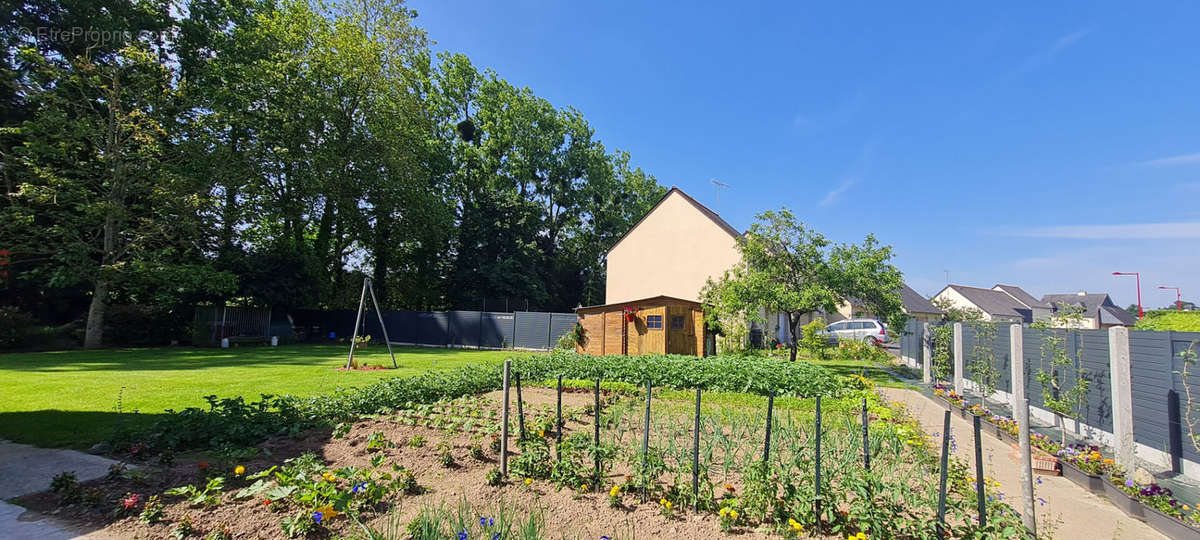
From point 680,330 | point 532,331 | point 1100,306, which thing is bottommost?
point 532,331

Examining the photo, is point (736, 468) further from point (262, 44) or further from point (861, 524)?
point (262, 44)

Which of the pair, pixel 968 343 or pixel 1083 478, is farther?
pixel 968 343

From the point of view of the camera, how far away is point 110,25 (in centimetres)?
1934

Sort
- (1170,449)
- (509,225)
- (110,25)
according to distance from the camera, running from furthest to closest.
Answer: (509,225), (110,25), (1170,449)

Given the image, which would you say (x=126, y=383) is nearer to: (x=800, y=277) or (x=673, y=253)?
(x=800, y=277)

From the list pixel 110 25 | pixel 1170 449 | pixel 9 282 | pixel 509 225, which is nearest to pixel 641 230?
pixel 509 225

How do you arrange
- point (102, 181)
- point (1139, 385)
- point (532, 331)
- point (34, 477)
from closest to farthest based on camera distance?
point (34, 477) < point (1139, 385) < point (102, 181) < point (532, 331)

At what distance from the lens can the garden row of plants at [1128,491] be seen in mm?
3873

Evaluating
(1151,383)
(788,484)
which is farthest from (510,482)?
(1151,383)

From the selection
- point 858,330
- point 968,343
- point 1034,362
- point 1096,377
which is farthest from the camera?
point 858,330

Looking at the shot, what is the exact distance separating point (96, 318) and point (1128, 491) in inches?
1114

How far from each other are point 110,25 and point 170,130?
4.42 metres

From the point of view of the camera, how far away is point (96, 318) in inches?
727

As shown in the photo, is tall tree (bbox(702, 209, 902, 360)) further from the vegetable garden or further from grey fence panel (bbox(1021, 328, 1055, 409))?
the vegetable garden
